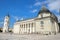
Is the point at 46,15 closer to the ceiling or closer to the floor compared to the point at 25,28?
closer to the ceiling

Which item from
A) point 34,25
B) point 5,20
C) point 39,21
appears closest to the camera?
point 39,21

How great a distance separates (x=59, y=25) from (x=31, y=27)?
14981 millimetres

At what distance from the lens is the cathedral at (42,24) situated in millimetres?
40600

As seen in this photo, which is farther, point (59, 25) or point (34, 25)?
point (59, 25)

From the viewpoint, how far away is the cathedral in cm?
4060

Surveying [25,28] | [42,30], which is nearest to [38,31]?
[42,30]

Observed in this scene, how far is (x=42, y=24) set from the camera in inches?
1674

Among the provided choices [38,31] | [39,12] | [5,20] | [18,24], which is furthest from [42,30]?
[5,20]

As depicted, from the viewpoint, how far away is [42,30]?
41.8 meters

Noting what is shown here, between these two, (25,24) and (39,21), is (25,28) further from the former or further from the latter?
(39,21)

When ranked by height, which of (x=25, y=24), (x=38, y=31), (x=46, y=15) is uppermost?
(x=46, y=15)

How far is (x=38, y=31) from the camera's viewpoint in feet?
141

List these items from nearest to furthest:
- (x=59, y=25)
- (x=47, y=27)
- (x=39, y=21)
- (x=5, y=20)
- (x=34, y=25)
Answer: (x=47, y=27), (x=39, y=21), (x=34, y=25), (x=59, y=25), (x=5, y=20)

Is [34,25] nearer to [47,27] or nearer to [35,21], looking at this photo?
[35,21]
